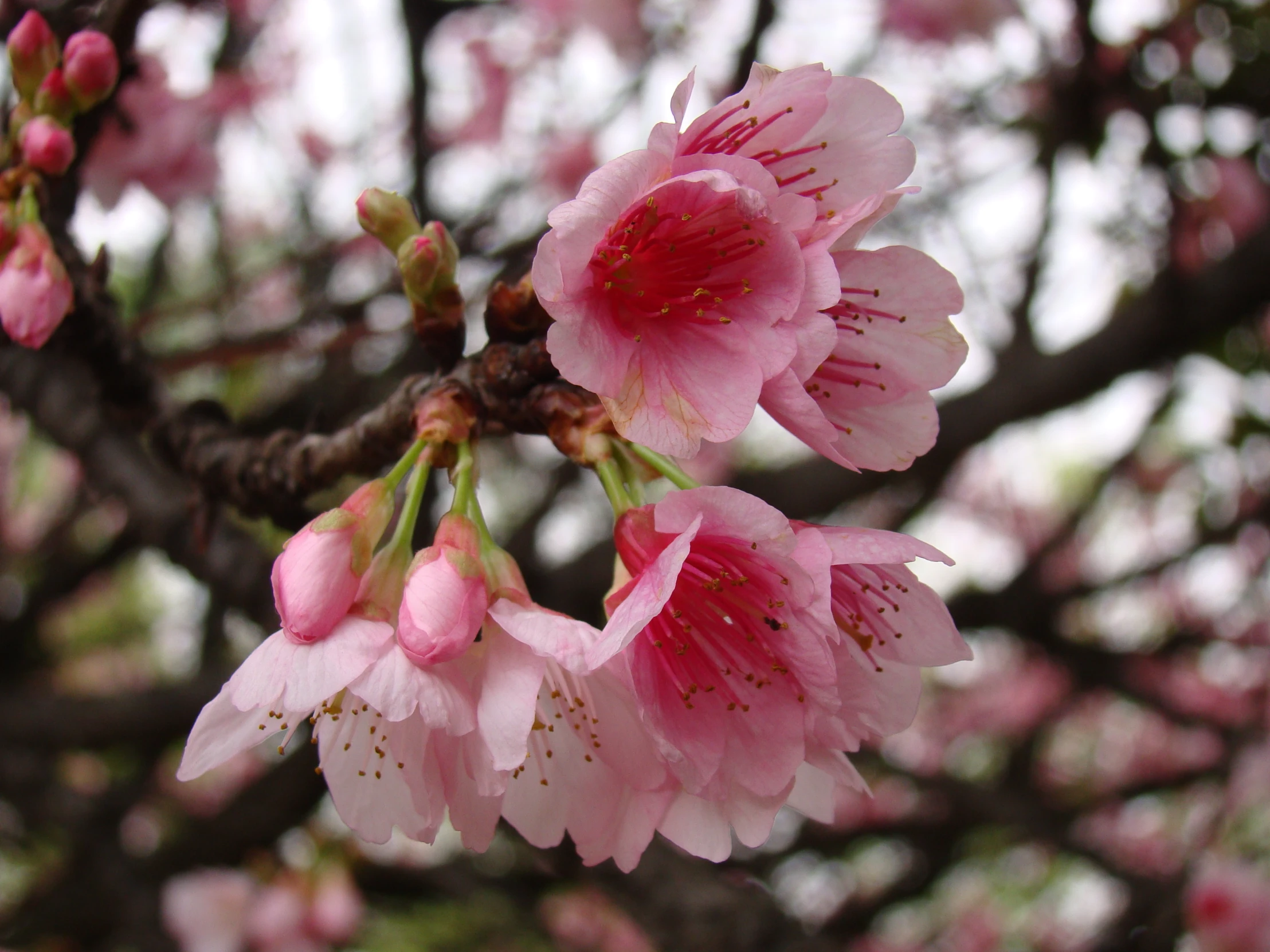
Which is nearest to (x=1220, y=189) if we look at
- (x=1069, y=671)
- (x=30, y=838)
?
(x=1069, y=671)

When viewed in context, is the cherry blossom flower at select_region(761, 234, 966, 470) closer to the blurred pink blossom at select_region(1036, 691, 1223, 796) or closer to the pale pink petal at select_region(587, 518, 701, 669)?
the pale pink petal at select_region(587, 518, 701, 669)

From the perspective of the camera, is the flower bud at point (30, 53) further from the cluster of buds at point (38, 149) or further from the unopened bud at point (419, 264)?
the unopened bud at point (419, 264)

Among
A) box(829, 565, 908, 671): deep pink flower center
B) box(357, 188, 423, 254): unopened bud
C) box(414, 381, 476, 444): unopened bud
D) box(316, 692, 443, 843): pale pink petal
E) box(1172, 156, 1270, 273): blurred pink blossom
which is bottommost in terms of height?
box(1172, 156, 1270, 273): blurred pink blossom

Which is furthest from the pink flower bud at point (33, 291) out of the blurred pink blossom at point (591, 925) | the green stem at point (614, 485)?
the blurred pink blossom at point (591, 925)

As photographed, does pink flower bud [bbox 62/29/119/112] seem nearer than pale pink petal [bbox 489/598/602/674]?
No

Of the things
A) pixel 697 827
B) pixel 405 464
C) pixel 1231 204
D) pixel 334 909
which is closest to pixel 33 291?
pixel 405 464

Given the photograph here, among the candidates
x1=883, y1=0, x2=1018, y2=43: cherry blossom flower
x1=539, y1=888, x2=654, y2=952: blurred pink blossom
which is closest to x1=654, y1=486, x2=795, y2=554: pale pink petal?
x1=883, y1=0, x2=1018, y2=43: cherry blossom flower
